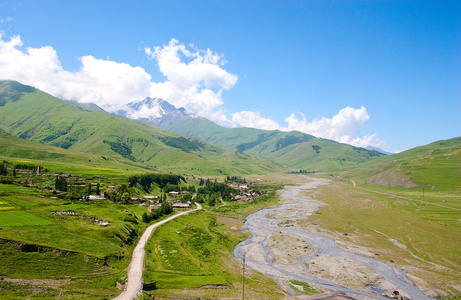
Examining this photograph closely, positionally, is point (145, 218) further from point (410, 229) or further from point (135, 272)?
point (410, 229)

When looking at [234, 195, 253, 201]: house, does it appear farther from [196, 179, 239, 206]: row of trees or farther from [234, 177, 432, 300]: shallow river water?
[234, 177, 432, 300]: shallow river water

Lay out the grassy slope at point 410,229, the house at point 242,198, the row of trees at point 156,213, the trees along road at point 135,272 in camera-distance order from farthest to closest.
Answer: the house at point 242,198 < the row of trees at point 156,213 < the grassy slope at point 410,229 < the trees along road at point 135,272

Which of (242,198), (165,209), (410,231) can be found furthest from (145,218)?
(410,231)

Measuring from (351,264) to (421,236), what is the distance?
40.8 metres

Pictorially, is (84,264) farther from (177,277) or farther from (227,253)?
(227,253)

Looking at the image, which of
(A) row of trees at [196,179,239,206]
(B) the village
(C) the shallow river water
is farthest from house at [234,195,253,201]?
(C) the shallow river water

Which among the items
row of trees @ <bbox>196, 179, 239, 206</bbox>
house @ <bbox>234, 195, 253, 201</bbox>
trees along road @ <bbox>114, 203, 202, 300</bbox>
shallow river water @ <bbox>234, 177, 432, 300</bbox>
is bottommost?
shallow river water @ <bbox>234, 177, 432, 300</bbox>

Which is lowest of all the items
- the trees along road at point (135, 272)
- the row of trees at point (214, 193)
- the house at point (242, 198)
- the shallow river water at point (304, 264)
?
the shallow river water at point (304, 264)

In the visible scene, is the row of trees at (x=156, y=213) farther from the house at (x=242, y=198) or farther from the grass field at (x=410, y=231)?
the house at (x=242, y=198)

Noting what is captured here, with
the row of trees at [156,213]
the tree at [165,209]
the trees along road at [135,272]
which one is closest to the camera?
the trees along road at [135,272]

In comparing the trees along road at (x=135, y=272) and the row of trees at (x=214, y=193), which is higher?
the row of trees at (x=214, y=193)

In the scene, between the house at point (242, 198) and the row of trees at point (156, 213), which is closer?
the row of trees at point (156, 213)

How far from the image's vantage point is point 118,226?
69.9 m

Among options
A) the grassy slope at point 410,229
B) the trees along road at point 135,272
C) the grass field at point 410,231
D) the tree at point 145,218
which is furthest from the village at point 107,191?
the grassy slope at point 410,229
